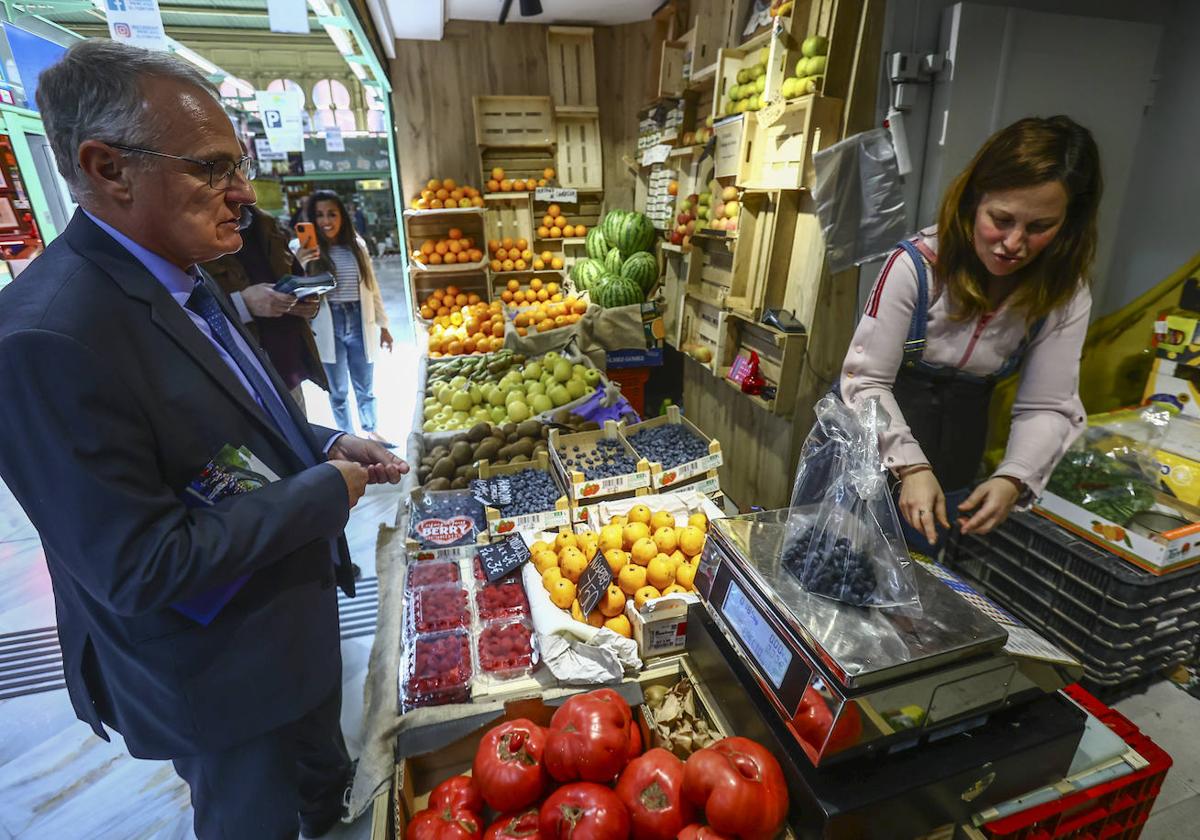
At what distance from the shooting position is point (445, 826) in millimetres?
1061

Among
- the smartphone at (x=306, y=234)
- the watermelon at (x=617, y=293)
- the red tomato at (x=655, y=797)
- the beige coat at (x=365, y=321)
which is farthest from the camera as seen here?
the watermelon at (x=617, y=293)

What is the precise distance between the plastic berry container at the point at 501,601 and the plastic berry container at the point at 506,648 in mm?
33

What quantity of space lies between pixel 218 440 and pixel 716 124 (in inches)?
127

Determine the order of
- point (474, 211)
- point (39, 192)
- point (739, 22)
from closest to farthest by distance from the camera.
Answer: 1. point (39, 192)
2. point (739, 22)
3. point (474, 211)

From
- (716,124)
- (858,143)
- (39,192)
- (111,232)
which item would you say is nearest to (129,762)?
(111,232)

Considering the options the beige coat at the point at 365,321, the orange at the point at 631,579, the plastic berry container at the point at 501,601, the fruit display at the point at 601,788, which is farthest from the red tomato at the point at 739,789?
the beige coat at the point at 365,321

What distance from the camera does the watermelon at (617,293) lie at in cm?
444

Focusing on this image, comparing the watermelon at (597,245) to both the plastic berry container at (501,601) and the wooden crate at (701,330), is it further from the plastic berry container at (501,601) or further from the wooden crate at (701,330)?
the plastic berry container at (501,601)

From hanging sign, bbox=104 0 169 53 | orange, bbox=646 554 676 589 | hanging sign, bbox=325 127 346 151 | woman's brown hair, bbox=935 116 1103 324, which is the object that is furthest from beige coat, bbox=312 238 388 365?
woman's brown hair, bbox=935 116 1103 324

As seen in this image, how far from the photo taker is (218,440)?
3.52 feet

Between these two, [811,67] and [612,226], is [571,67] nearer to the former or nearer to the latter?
[612,226]

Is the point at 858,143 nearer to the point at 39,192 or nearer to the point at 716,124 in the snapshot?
the point at 716,124

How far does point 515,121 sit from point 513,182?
0.56 metres

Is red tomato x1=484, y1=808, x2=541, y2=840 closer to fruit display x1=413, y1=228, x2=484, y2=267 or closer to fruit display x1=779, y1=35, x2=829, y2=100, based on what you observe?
fruit display x1=779, y1=35, x2=829, y2=100
